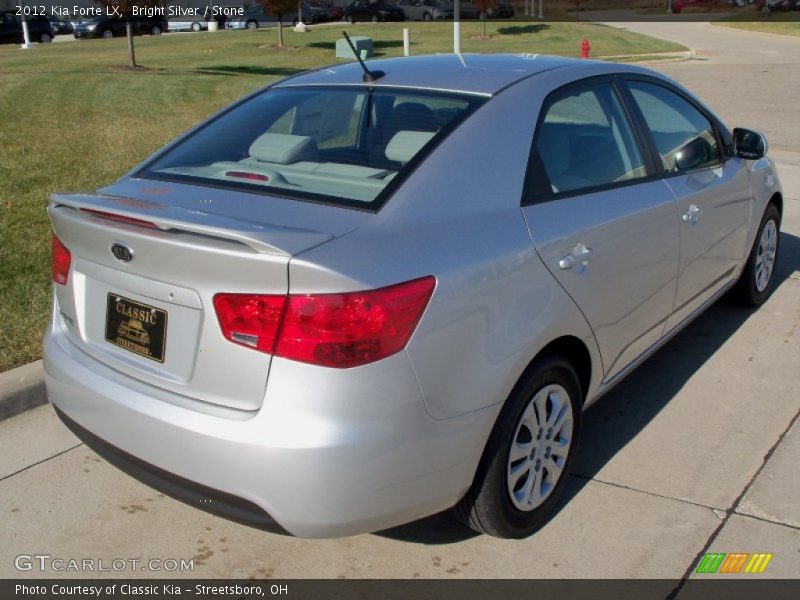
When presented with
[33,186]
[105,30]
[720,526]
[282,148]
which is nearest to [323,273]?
[282,148]

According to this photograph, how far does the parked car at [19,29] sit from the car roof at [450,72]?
4025 cm

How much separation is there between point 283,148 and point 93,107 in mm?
10551

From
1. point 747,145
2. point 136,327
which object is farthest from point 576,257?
point 747,145

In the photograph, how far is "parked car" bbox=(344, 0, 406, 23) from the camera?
48438 millimetres

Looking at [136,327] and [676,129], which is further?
[676,129]

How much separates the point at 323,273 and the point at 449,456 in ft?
2.39

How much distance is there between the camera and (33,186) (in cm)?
793

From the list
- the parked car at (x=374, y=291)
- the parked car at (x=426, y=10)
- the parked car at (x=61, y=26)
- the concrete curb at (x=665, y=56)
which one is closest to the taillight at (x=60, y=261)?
the parked car at (x=374, y=291)

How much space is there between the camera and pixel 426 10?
5141 cm

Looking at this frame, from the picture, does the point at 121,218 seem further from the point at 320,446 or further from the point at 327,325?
the point at 320,446

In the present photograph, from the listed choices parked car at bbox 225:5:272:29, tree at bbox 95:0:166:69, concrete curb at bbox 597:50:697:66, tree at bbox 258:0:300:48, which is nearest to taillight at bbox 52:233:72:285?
tree at bbox 95:0:166:69

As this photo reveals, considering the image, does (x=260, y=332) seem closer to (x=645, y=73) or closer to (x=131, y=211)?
(x=131, y=211)

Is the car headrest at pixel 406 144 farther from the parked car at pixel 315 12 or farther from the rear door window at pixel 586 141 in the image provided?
the parked car at pixel 315 12

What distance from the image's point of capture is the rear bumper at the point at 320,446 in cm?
257
